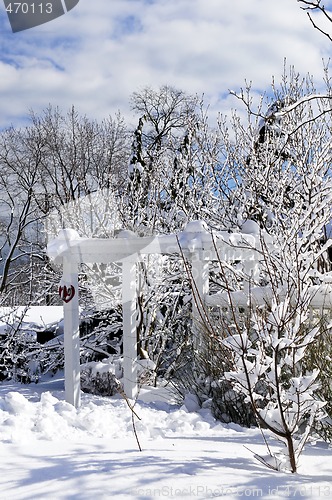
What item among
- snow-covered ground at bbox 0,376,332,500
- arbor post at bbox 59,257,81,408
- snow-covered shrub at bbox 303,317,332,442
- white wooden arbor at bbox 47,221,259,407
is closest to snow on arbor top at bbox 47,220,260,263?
white wooden arbor at bbox 47,221,259,407

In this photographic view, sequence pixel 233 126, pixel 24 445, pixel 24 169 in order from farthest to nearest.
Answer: pixel 24 169 < pixel 233 126 < pixel 24 445

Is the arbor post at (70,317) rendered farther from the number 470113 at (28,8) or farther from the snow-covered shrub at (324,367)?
the snow-covered shrub at (324,367)

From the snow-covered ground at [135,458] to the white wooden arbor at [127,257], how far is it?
973 millimetres

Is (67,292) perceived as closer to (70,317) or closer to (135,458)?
(70,317)

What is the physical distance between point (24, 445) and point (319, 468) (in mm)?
1888

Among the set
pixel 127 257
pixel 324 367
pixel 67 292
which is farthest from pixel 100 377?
pixel 324 367

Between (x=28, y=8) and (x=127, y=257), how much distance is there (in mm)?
2868

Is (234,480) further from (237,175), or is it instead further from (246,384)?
(237,175)

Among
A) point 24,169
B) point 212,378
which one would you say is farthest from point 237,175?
point 24,169

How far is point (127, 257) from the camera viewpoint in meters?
6.59

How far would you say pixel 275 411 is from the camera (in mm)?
3328

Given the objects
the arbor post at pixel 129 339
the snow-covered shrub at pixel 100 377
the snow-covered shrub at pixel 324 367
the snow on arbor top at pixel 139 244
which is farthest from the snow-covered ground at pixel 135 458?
the snow-covered shrub at pixel 100 377

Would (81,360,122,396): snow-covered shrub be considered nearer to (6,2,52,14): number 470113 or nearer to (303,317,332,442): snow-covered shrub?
(303,317,332,442): snow-covered shrub

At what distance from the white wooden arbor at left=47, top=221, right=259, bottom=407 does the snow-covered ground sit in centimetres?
97
